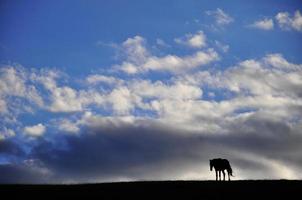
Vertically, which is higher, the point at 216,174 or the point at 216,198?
the point at 216,174

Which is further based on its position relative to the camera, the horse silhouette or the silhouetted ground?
the horse silhouette

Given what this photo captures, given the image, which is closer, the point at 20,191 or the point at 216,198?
the point at 216,198

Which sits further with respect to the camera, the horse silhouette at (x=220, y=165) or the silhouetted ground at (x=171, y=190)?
the horse silhouette at (x=220, y=165)

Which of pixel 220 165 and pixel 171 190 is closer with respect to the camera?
pixel 171 190

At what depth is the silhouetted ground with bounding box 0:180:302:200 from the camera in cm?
3822

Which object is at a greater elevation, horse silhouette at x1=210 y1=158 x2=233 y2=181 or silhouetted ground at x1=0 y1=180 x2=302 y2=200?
horse silhouette at x1=210 y1=158 x2=233 y2=181

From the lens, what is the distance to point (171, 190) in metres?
40.8

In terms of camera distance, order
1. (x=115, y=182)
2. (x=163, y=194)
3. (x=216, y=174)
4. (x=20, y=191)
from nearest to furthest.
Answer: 1. (x=163, y=194)
2. (x=20, y=191)
3. (x=115, y=182)
4. (x=216, y=174)

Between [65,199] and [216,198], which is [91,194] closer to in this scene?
[65,199]

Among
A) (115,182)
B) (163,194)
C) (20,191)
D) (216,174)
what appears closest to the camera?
(163,194)

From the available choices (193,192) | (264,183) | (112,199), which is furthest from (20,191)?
(264,183)

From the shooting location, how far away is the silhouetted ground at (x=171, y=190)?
38.2 m

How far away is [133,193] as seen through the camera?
39.9 meters

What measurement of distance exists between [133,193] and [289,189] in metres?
10.8
